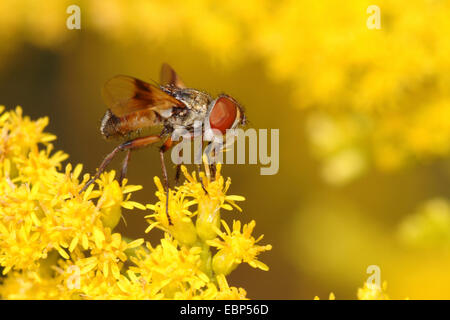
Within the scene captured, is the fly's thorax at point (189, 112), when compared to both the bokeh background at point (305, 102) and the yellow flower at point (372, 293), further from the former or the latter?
the yellow flower at point (372, 293)

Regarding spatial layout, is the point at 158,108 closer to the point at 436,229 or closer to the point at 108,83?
the point at 108,83

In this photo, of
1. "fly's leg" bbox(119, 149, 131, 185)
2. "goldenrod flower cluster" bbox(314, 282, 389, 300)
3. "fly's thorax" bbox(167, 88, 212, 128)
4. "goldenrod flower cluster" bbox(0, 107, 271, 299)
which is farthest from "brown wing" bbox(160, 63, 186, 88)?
"goldenrod flower cluster" bbox(314, 282, 389, 300)

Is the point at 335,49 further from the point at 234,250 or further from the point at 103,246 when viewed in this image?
the point at 103,246

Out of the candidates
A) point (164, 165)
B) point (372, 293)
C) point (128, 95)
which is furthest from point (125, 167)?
point (372, 293)

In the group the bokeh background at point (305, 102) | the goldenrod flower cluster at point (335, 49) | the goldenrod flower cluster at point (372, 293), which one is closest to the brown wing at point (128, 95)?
the bokeh background at point (305, 102)

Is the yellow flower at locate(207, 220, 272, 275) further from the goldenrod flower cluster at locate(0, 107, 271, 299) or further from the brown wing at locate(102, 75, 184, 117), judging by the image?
the brown wing at locate(102, 75, 184, 117)
